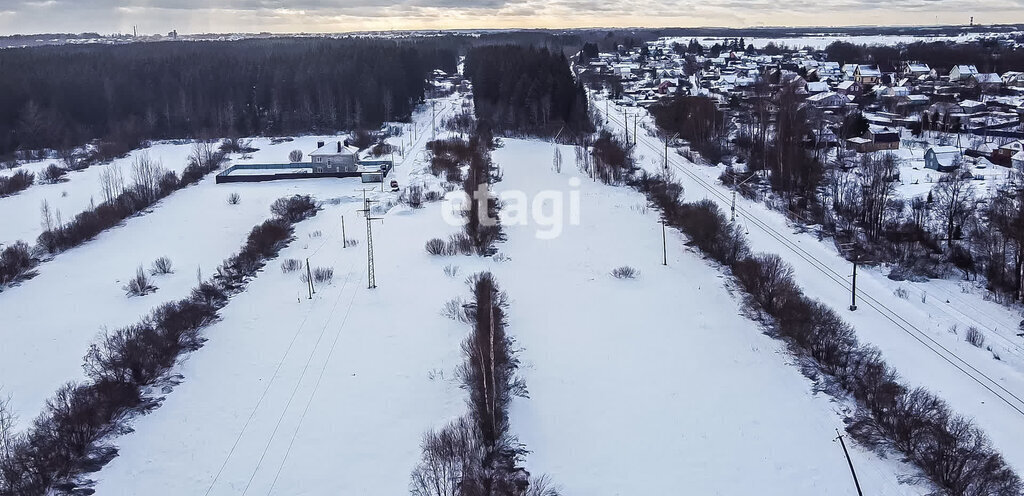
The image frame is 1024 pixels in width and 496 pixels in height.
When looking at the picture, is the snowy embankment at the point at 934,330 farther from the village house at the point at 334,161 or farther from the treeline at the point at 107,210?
the treeline at the point at 107,210

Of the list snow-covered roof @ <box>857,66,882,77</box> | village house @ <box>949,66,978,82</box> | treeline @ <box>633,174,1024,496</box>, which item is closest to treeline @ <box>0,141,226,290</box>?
treeline @ <box>633,174,1024,496</box>

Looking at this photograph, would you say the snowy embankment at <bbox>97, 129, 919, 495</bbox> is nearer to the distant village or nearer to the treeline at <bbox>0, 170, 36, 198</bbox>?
the treeline at <bbox>0, 170, 36, 198</bbox>

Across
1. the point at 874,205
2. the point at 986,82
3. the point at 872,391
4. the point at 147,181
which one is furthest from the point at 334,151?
the point at 986,82

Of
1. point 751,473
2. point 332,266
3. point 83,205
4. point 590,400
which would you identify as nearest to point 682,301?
point 590,400

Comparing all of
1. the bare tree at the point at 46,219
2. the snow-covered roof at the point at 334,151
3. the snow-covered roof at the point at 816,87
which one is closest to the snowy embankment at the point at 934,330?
the snow-covered roof at the point at 334,151

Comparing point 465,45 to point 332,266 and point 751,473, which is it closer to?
point 332,266

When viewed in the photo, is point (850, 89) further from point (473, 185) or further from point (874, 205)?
point (473, 185)
